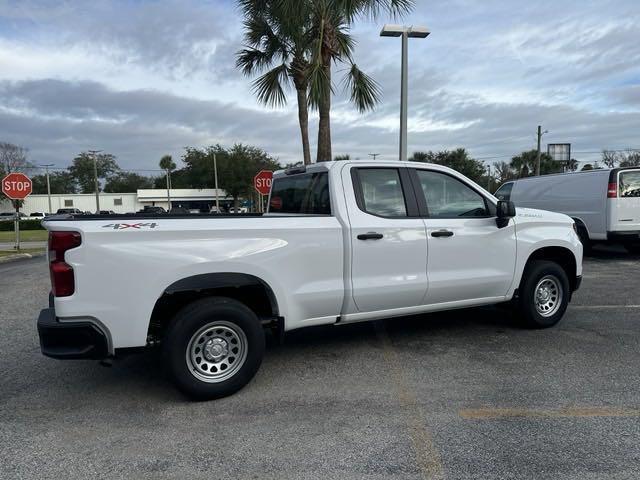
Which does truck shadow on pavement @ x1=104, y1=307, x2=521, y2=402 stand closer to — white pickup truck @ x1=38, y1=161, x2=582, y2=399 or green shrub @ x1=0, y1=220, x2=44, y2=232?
white pickup truck @ x1=38, y1=161, x2=582, y2=399

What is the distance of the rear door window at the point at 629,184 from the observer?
1114 cm

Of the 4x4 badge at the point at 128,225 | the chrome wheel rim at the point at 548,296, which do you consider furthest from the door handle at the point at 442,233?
the 4x4 badge at the point at 128,225

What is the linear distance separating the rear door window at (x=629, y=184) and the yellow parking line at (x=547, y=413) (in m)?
8.92

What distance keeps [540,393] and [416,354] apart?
4.34 ft

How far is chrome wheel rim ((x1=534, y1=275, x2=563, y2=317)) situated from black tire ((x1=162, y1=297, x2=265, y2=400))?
137 inches

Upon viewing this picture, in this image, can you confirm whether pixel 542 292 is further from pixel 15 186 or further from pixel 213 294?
pixel 15 186

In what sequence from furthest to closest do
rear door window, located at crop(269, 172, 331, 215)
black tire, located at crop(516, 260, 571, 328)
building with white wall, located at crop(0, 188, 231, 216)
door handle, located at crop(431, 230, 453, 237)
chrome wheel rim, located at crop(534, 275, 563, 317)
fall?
building with white wall, located at crop(0, 188, 231, 216), chrome wheel rim, located at crop(534, 275, 563, 317), black tire, located at crop(516, 260, 571, 328), door handle, located at crop(431, 230, 453, 237), rear door window, located at crop(269, 172, 331, 215)

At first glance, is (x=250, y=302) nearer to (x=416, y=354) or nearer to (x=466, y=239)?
(x=416, y=354)

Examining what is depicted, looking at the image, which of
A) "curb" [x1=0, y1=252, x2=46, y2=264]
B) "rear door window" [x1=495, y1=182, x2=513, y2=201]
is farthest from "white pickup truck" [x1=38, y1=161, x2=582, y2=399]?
"curb" [x1=0, y1=252, x2=46, y2=264]

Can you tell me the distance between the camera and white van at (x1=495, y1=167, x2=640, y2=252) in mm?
11148

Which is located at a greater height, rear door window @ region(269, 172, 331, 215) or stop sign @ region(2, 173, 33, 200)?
stop sign @ region(2, 173, 33, 200)

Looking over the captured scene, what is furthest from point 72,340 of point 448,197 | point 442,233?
point 448,197

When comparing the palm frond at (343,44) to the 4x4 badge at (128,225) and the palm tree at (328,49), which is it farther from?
the 4x4 badge at (128,225)

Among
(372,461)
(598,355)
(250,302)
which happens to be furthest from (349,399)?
(598,355)
